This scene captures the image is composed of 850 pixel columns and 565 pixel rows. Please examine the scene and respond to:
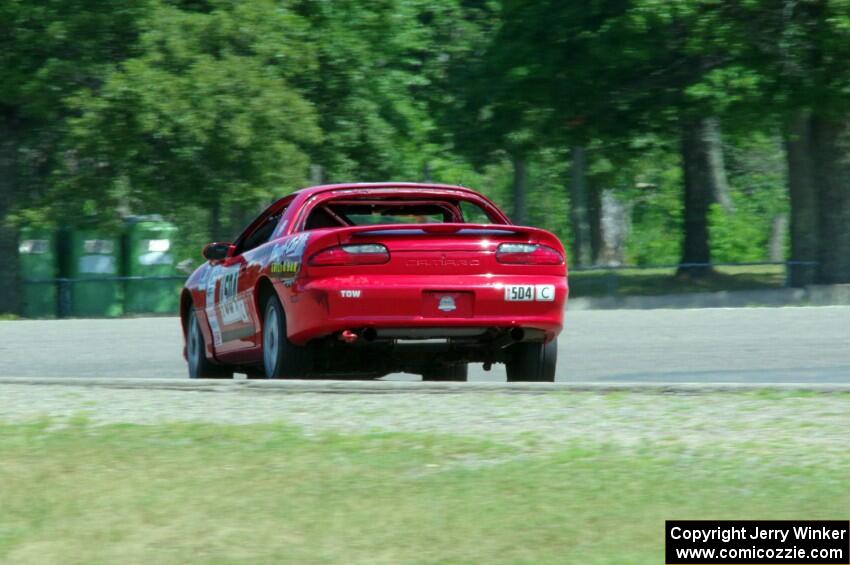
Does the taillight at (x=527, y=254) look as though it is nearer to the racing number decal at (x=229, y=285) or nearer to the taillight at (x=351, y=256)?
the taillight at (x=351, y=256)

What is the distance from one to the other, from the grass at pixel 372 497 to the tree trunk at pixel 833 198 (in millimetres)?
21119

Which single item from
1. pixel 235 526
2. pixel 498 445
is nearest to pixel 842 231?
pixel 498 445

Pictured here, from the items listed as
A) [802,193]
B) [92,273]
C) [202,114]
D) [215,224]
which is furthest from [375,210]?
[92,273]

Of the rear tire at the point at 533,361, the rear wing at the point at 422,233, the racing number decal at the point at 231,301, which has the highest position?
the rear wing at the point at 422,233

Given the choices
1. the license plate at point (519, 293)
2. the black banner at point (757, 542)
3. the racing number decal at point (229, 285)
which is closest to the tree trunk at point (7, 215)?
the racing number decal at point (229, 285)

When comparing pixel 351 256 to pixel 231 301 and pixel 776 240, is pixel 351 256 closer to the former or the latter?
pixel 231 301

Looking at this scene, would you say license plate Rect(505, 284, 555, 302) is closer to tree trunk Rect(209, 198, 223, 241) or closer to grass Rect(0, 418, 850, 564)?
grass Rect(0, 418, 850, 564)

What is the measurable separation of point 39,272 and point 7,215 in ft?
7.95

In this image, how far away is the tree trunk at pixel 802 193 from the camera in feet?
97.6

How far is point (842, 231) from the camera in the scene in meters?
28.7

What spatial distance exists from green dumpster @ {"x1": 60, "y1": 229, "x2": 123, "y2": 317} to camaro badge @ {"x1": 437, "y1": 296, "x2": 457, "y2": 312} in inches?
898

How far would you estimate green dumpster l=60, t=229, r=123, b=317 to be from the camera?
109ft

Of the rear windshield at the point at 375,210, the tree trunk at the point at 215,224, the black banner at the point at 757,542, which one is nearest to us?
the black banner at the point at 757,542

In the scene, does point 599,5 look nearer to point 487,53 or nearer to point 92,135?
point 487,53
